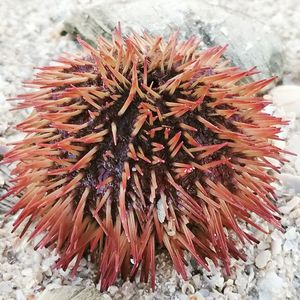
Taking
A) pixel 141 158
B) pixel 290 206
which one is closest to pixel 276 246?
pixel 290 206

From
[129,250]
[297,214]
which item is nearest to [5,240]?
[129,250]

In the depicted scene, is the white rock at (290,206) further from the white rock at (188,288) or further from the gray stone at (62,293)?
the gray stone at (62,293)

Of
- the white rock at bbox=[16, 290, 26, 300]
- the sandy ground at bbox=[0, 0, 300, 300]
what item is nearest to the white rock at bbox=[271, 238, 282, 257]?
the sandy ground at bbox=[0, 0, 300, 300]

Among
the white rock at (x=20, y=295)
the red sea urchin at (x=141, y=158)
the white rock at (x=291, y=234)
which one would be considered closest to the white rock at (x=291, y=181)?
the white rock at (x=291, y=234)

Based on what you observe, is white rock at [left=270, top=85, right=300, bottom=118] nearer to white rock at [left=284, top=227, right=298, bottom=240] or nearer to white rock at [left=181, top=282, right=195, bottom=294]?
white rock at [left=284, top=227, right=298, bottom=240]

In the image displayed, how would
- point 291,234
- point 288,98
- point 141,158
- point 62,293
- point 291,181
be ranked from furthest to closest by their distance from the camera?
point 288,98 < point 291,181 < point 291,234 < point 62,293 < point 141,158

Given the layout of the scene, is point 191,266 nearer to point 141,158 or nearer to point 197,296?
point 197,296

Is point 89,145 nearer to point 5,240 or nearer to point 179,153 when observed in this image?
point 179,153
